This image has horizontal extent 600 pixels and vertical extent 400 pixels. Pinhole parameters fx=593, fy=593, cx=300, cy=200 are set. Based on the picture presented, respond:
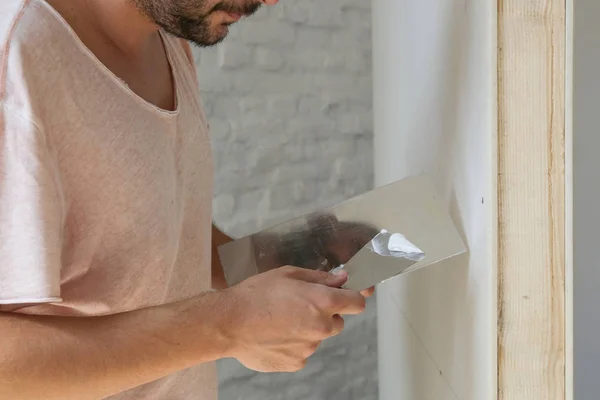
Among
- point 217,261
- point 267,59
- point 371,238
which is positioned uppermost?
point 267,59

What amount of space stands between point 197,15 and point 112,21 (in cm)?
10

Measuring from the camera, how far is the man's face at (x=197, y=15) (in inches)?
25.5

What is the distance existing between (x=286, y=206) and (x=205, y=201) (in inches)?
26.3

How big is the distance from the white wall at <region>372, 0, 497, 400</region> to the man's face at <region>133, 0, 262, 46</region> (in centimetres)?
24

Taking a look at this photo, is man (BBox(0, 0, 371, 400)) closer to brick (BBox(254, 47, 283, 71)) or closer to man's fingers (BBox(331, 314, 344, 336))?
man's fingers (BBox(331, 314, 344, 336))

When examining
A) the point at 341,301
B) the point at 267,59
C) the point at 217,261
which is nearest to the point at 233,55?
the point at 267,59

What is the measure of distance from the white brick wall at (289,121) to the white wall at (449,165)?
333 mm

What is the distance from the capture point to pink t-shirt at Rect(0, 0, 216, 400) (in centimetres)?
50

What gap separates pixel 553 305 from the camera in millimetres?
529

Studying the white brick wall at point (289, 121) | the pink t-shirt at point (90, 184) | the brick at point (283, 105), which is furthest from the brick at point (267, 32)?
the pink t-shirt at point (90, 184)

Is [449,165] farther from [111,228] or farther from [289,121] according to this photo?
[289,121]

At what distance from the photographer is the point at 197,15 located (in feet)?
2.17

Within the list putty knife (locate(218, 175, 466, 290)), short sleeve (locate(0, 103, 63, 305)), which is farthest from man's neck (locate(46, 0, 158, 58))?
putty knife (locate(218, 175, 466, 290))

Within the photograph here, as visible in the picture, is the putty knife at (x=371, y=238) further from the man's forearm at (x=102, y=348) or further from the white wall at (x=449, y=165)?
the man's forearm at (x=102, y=348)
